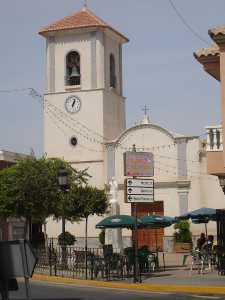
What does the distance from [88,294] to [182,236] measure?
82.4 ft

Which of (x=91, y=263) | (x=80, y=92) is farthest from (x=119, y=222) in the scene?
(x=80, y=92)

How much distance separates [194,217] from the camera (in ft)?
92.9

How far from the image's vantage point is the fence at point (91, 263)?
2386 centimetres

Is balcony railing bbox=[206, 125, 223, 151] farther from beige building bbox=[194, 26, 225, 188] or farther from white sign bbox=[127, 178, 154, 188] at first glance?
white sign bbox=[127, 178, 154, 188]

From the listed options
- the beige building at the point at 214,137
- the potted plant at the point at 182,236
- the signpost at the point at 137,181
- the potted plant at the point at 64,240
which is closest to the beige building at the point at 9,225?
the potted plant at the point at 182,236

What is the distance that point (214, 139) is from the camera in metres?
24.5

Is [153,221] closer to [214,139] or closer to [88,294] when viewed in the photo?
[214,139]

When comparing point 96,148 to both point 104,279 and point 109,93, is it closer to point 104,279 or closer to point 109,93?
point 109,93

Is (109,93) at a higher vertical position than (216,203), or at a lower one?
higher

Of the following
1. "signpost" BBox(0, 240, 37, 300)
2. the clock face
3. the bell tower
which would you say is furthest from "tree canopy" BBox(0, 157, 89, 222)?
"signpost" BBox(0, 240, 37, 300)

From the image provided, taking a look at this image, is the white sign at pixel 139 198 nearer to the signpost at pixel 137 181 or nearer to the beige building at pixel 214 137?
the signpost at pixel 137 181

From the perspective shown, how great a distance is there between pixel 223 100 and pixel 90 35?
1057 inches

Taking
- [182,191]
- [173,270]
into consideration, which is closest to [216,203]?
[182,191]

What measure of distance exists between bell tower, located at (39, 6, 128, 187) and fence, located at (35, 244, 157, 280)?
20.3 m
